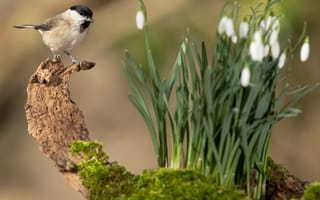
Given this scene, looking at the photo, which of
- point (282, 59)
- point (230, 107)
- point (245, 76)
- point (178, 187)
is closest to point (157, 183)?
point (178, 187)

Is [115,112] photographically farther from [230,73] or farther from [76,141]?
[230,73]

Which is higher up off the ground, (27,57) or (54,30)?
(27,57)

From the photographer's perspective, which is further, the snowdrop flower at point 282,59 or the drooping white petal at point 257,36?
the snowdrop flower at point 282,59

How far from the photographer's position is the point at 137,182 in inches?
123

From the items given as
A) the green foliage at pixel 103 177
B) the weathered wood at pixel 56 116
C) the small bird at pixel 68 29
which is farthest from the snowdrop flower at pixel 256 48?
the small bird at pixel 68 29

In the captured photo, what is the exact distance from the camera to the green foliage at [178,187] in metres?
2.88

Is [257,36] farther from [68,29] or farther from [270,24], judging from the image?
[68,29]

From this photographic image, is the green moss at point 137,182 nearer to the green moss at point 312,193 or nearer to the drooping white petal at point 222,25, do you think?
the green moss at point 312,193

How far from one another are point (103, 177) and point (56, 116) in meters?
0.50

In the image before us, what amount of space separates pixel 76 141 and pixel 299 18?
9.72 ft

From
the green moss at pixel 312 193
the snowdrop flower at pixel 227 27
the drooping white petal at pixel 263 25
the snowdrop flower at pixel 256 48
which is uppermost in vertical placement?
the drooping white petal at pixel 263 25

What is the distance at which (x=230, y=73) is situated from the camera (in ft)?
9.71

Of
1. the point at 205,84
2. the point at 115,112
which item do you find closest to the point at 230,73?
the point at 205,84

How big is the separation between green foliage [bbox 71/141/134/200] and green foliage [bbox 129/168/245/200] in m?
0.08
